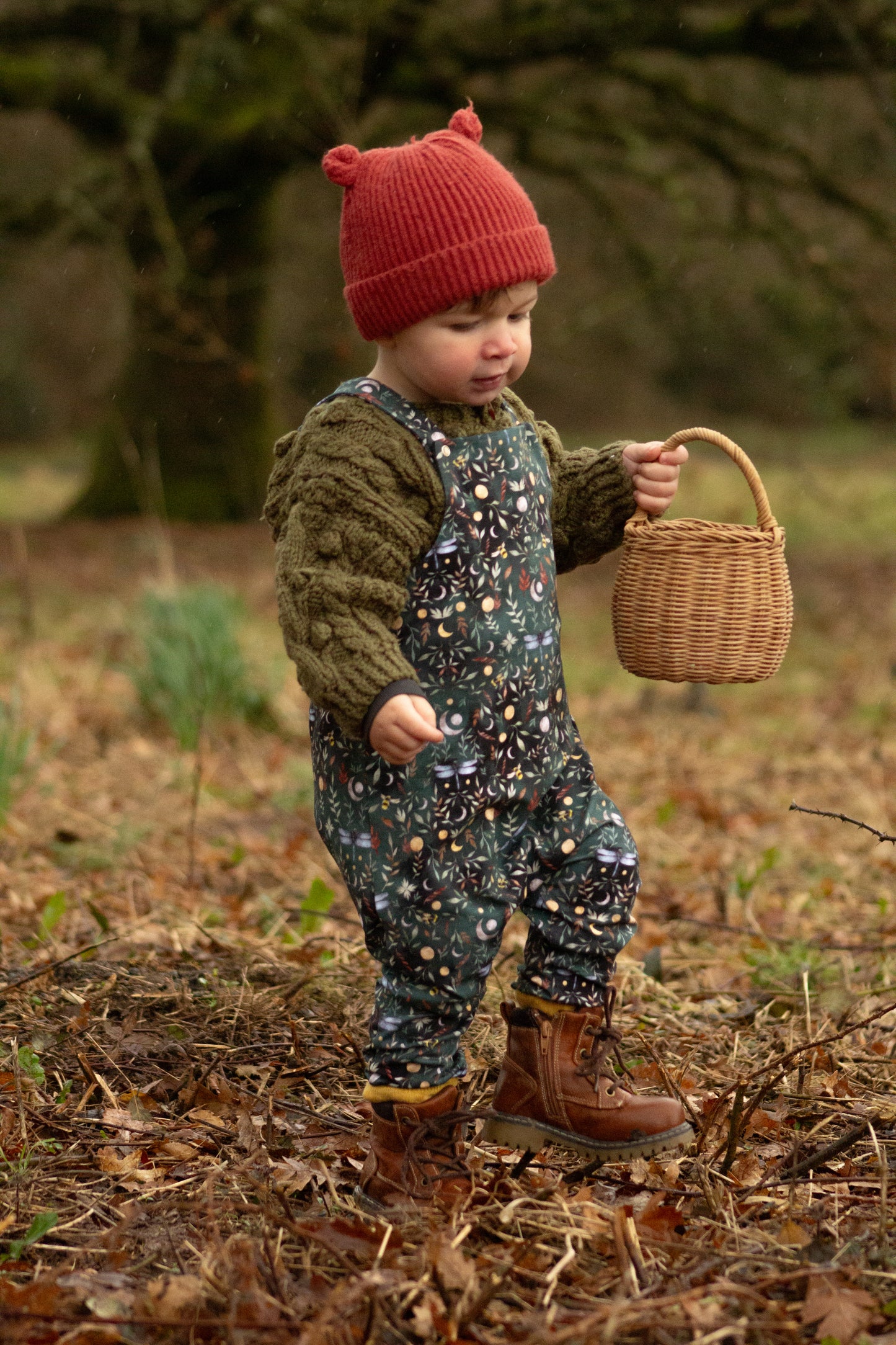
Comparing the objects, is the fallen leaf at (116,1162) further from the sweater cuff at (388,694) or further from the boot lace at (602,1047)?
the sweater cuff at (388,694)

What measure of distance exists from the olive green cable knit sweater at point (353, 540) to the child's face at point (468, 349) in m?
0.07

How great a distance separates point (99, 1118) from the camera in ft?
8.67

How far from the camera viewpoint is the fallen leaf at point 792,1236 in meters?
2.18

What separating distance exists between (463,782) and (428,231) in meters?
0.91

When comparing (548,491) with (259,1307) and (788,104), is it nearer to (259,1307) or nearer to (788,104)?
(259,1307)

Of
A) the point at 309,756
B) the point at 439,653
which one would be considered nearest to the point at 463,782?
the point at 439,653

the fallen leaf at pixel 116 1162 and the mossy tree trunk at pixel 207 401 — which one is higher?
the mossy tree trunk at pixel 207 401

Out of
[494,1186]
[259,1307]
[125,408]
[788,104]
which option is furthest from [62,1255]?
[125,408]

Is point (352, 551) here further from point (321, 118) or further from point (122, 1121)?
point (321, 118)

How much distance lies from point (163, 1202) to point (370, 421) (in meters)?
1.37

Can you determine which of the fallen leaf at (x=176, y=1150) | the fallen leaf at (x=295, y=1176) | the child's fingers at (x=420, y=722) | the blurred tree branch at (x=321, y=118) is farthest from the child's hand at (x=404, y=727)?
the blurred tree branch at (x=321, y=118)

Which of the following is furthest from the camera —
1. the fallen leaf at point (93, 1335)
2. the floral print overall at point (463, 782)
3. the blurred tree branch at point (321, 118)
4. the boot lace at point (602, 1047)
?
the blurred tree branch at point (321, 118)

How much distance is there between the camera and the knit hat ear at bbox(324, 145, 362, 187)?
2.34 meters

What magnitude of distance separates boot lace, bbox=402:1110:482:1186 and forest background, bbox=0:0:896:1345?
55mm
